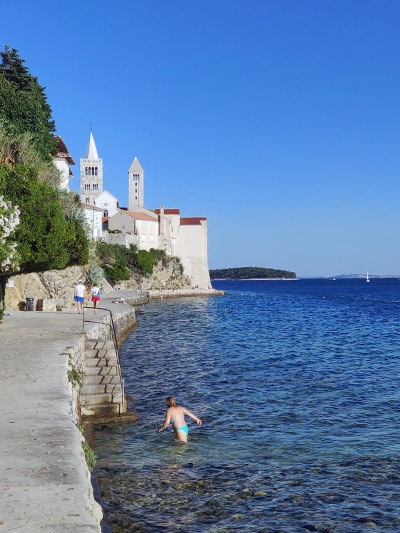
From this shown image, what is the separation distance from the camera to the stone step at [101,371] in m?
14.6

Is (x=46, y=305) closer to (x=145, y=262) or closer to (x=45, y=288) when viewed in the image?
(x=45, y=288)

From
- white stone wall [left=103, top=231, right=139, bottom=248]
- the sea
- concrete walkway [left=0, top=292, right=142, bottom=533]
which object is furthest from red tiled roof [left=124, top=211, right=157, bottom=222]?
concrete walkway [left=0, top=292, right=142, bottom=533]

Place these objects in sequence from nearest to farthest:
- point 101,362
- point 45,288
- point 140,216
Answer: point 101,362, point 45,288, point 140,216

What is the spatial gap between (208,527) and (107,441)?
180 inches

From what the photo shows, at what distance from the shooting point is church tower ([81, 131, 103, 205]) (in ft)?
404

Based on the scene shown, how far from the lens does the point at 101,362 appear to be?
50.3 feet

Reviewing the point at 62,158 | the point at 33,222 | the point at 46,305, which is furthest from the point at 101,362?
the point at 62,158

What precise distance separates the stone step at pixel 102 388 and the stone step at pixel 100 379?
0.54 ft

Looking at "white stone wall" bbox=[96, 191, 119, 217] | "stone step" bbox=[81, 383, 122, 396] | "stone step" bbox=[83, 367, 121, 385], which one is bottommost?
"stone step" bbox=[81, 383, 122, 396]

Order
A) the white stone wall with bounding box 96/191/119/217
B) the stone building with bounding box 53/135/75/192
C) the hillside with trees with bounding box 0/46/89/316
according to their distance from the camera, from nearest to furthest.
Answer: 1. the hillside with trees with bounding box 0/46/89/316
2. the stone building with bounding box 53/135/75/192
3. the white stone wall with bounding box 96/191/119/217

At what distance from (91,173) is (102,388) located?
11474cm

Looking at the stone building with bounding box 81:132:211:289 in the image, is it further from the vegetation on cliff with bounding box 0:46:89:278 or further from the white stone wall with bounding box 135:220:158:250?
the vegetation on cliff with bounding box 0:46:89:278

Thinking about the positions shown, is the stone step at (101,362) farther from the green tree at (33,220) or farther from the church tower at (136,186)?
the church tower at (136,186)

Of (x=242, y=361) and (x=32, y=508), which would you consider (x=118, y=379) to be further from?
(x=242, y=361)
